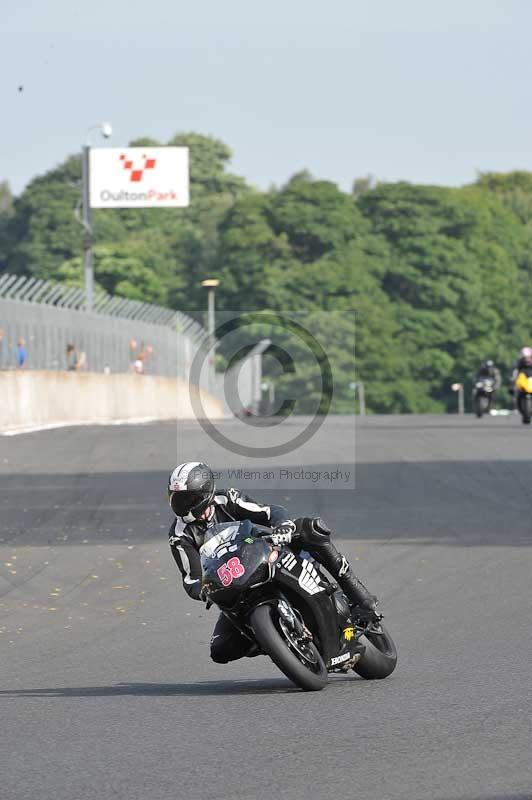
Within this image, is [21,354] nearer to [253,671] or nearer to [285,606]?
[253,671]

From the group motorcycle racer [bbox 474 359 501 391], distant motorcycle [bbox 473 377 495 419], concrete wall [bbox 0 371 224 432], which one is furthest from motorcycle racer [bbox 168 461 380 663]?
motorcycle racer [bbox 474 359 501 391]

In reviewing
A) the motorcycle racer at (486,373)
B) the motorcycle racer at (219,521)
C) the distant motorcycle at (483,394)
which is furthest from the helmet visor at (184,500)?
the motorcycle racer at (486,373)

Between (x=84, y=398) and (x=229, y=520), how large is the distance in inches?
→ 1292

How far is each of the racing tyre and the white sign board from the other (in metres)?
57.4

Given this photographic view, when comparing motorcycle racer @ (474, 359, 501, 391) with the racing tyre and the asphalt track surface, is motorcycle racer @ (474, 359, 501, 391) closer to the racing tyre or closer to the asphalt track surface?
the asphalt track surface

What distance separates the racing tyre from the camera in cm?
855

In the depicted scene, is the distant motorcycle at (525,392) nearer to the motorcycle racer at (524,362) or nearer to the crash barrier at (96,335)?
the motorcycle racer at (524,362)

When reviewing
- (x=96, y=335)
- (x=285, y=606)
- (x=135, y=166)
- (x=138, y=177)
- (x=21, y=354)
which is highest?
(x=135, y=166)

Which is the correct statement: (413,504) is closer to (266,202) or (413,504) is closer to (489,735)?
(489,735)

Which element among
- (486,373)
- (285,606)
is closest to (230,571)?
(285,606)

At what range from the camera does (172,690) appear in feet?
27.6

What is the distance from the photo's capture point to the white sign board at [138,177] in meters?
66.8

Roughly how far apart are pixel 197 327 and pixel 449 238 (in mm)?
47155

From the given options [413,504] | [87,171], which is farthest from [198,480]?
[87,171]
